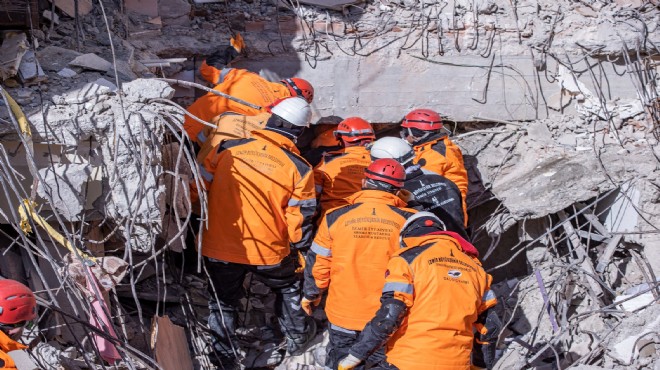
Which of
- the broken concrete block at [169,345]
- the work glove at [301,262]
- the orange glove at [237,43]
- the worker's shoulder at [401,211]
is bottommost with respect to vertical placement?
the broken concrete block at [169,345]

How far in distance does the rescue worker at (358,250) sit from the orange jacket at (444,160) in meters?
0.98

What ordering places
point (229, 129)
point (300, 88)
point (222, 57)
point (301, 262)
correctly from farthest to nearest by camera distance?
1. point (222, 57)
2. point (300, 88)
3. point (301, 262)
4. point (229, 129)

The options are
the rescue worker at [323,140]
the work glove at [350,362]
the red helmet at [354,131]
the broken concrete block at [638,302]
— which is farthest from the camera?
the rescue worker at [323,140]

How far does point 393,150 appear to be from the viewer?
672 cm

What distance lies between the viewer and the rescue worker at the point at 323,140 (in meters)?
7.93

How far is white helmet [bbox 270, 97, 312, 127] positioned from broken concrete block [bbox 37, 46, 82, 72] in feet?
5.36

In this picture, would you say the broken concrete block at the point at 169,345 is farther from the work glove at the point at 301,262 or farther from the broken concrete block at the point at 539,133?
the broken concrete block at the point at 539,133

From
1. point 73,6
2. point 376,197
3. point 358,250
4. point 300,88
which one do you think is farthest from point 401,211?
point 73,6

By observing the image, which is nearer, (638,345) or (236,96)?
(638,345)

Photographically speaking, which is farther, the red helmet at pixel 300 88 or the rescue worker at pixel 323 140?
the rescue worker at pixel 323 140

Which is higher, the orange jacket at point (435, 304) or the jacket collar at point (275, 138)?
the jacket collar at point (275, 138)

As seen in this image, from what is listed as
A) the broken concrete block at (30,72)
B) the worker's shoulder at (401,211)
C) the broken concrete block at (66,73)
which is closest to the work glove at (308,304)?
the worker's shoulder at (401,211)

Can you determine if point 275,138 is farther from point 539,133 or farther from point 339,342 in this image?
point 539,133

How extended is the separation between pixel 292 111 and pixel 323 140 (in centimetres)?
156
